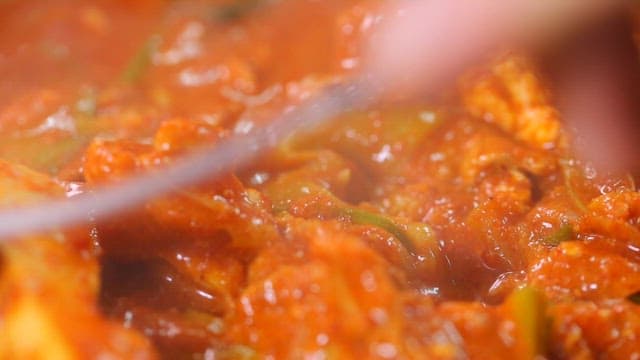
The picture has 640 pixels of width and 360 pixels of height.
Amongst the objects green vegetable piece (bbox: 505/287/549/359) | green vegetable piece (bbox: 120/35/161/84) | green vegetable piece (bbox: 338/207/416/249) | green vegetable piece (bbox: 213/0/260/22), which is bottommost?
green vegetable piece (bbox: 505/287/549/359)

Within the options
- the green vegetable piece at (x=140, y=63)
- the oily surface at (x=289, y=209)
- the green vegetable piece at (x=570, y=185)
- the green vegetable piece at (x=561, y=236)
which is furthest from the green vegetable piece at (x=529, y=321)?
the green vegetable piece at (x=140, y=63)

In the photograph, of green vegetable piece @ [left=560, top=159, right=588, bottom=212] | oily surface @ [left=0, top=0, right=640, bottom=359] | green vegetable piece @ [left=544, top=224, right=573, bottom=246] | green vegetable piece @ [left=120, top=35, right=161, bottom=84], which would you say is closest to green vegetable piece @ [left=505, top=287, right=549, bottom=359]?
oily surface @ [left=0, top=0, right=640, bottom=359]

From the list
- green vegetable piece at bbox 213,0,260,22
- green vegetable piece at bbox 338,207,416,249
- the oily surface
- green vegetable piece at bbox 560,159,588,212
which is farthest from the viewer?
green vegetable piece at bbox 213,0,260,22

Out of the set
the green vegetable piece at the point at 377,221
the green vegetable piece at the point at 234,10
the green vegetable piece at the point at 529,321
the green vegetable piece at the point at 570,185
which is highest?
the green vegetable piece at the point at 234,10

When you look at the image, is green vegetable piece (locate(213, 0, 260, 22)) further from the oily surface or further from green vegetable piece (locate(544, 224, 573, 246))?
green vegetable piece (locate(544, 224, 573, 246))

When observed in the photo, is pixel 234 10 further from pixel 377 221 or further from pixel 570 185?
pixel 570 185

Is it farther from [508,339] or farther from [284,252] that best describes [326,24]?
[508,339]

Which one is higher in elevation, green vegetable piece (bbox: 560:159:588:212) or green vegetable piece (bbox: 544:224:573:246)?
green vegetable piece (bbox: 560:159:588:212)

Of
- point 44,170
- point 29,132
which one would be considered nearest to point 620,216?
point 44,170

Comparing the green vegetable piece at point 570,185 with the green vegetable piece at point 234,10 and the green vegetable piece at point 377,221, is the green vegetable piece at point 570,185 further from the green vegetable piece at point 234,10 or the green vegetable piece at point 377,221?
the green vegetable piece at point 234,10
